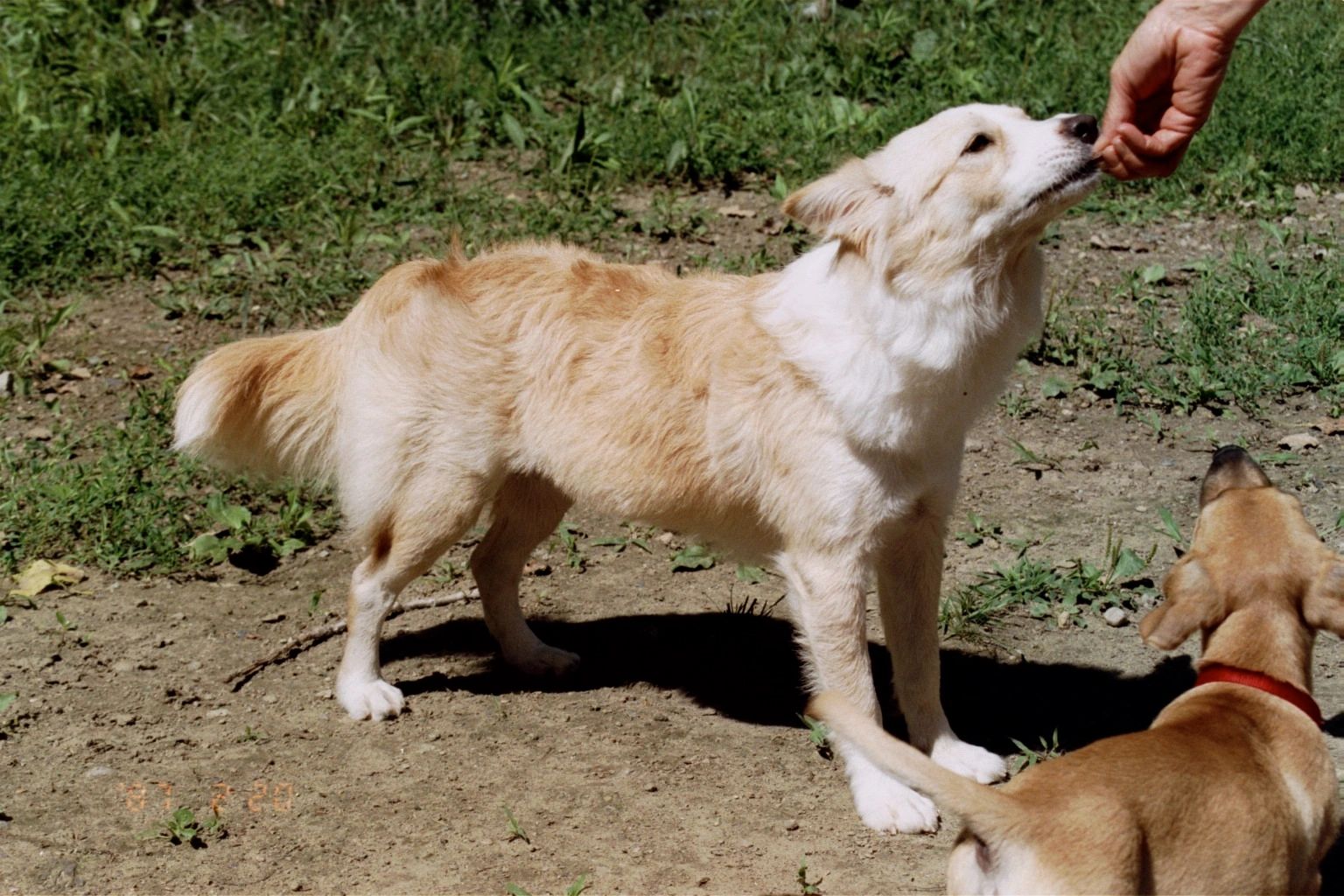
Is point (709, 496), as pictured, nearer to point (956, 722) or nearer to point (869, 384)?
point (869, 384)

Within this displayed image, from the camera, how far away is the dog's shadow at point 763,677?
15.8 ft

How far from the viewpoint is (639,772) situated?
457 centimetres

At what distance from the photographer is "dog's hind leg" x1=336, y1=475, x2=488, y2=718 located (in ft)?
16.2

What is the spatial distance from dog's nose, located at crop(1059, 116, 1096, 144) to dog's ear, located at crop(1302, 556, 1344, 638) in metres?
1.33

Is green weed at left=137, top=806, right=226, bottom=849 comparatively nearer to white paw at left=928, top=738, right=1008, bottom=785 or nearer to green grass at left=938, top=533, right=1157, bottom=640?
white paw at left=928, top=738, right=1008, bottom=785

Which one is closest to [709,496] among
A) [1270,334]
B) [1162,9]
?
[1162,9]

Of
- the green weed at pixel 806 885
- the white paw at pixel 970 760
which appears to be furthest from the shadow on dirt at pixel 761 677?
the green weed at pixel 806 885

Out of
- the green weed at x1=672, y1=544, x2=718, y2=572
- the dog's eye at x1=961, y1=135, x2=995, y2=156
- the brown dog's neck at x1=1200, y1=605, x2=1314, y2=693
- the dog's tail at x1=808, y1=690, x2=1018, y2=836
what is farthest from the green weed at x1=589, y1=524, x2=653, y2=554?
the dog's tail at x1=808, y1=690, x2=1018, y2=836

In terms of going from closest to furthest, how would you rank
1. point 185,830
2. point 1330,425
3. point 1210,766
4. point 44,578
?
point 1210,766 < point 185,830 < point 44,578 < point 1330,425

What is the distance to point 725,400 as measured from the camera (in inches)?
179

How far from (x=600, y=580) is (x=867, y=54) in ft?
14.6

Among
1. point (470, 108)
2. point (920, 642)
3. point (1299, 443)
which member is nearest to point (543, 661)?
point (920, 642)

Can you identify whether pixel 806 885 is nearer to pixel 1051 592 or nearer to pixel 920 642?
pixel 920 642

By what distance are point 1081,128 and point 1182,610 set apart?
1.38m
